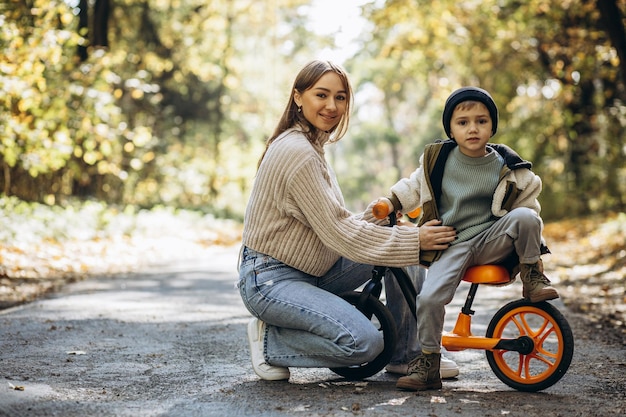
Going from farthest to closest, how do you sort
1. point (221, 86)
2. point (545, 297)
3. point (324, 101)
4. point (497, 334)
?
point (221, 86), point (324, 101), point (497, 334), point (545, 297)

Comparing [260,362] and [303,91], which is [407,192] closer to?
[303,91]

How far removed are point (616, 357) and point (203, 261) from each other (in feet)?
26.0

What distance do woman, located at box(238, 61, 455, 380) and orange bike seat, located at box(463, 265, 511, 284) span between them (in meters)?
0.20

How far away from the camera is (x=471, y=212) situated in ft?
12.8

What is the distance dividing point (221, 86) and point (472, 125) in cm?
2203

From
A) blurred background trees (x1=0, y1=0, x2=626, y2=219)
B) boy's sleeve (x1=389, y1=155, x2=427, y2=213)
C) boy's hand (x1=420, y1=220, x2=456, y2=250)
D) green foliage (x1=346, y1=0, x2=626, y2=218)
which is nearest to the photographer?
boy's hand (x1=420, y1=220, x2=456, y2=250)

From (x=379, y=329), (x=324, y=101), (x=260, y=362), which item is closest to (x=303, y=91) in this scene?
(x=324, y=101)

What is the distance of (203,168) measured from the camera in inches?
1043

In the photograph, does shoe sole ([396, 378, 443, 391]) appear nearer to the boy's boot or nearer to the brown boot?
the brown boot

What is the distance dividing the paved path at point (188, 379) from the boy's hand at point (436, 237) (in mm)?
726

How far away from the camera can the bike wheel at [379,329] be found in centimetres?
404

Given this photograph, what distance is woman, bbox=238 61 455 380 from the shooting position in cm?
390

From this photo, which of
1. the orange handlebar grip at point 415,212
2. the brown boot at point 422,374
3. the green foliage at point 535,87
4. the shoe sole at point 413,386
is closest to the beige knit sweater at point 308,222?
the orange handlebar grip at point 415,212

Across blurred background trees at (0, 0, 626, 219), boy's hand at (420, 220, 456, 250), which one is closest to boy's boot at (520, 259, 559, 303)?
boy's hand at (420, 220, 456, 250)
